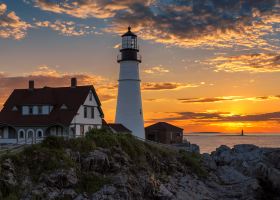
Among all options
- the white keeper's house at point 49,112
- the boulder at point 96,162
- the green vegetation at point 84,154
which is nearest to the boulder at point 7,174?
the green vegetation at point 84,154

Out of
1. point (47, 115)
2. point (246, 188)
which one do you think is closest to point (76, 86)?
point (47, 115)

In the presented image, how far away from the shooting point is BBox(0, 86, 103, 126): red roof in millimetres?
45562

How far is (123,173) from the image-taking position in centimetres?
3125

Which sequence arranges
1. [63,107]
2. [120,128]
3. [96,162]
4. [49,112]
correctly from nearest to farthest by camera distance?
[96,162]
[63,107]
[49,112]
[120,128]

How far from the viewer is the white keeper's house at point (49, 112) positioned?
45.2 meters

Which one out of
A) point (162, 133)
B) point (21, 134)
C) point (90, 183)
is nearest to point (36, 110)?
point (21, 134)

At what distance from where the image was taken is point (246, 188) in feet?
113

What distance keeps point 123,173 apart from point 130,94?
2206cm

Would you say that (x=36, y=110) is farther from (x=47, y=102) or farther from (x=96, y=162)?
(x=96, y=162)

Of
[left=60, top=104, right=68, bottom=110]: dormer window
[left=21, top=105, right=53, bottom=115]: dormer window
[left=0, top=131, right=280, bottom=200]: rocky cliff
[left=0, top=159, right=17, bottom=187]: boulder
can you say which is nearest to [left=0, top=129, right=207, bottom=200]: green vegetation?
[left=0, top=131, right=280, bottom=200]: rocky cliff

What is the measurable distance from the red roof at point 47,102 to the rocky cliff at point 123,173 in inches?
400

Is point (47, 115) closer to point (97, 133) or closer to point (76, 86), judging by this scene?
point (76, 86)

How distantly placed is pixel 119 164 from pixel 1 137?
19.1m

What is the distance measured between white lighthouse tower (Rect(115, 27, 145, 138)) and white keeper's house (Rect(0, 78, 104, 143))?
11.8ft
